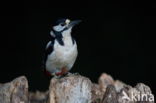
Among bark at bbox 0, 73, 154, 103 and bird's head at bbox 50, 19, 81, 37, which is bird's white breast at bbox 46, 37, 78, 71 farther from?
bark at bbox 0, 73, 154, 103

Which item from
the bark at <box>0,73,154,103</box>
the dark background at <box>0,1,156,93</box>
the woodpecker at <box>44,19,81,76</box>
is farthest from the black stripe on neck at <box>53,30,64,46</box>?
the dark background at <box>0,1,156,93</box>

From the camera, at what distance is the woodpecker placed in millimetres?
6859

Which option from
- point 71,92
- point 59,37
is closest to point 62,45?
point 59,37

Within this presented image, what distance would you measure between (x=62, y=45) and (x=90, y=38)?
2.95 metres

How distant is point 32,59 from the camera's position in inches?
388

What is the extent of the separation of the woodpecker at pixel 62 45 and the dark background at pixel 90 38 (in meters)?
2.68

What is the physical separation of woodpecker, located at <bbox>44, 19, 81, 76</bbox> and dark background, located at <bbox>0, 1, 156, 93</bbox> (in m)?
2.68

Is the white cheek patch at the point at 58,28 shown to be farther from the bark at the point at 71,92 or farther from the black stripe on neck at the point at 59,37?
the bark at the point at 71,92

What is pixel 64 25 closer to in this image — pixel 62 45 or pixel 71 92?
pixel 62 45

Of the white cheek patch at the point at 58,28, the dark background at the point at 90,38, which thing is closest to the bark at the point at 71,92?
the white cheek patch at the point at 58,28

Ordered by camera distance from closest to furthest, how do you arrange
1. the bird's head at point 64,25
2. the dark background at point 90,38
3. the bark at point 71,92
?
the bark at point 71,92 → the bird's head at point 64,25 → the dark background at point 90,38

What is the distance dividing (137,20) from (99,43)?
61 centimetres

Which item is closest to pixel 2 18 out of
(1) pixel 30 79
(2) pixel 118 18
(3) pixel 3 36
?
(3) pixel 3 36

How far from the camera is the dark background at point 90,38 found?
9656 millimetres
